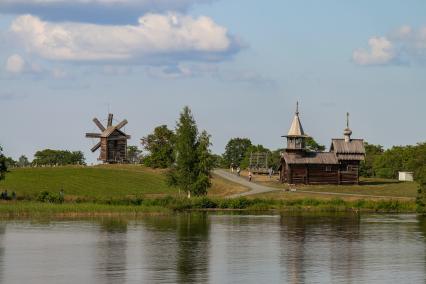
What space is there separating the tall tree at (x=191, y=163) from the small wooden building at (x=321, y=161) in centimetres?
1953

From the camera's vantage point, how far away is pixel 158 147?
14650 centimetres

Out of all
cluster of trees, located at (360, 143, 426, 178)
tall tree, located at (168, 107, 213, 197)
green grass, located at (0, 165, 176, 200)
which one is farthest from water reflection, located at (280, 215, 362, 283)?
cluster of trees, located at (360, 143, 426, 178)

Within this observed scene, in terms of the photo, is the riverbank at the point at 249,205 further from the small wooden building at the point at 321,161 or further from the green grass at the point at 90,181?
the small wooden building at the point at 321,161

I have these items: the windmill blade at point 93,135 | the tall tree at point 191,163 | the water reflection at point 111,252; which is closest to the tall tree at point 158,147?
the windmill blade at point 93,135

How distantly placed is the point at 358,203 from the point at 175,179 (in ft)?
66.1

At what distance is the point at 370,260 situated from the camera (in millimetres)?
56438

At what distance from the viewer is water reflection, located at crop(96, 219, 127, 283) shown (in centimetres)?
4947

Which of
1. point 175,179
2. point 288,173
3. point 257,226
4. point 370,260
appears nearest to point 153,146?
point 288,173

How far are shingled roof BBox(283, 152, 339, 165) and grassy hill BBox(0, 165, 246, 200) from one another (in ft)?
26.2

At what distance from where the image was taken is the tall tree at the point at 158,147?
144 meters

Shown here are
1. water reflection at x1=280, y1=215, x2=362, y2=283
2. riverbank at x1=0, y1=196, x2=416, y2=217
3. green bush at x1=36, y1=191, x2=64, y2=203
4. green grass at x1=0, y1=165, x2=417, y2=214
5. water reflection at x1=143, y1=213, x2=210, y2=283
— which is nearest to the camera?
water reflection at x1=143, y1=213, x2=210, y2=283

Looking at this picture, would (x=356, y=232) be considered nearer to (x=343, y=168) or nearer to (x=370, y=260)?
(x=370, y=260)

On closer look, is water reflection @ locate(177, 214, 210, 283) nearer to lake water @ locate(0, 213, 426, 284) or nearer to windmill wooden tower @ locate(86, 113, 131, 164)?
lake water @ locate(0, 213, 426, 284)

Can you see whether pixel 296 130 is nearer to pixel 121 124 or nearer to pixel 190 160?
pixel 190 160
